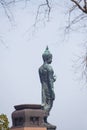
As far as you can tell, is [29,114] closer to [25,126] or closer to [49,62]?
[25,126]

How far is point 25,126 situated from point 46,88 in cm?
485

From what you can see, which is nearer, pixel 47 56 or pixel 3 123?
pixel 3 123

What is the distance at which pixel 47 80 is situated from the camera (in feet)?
155

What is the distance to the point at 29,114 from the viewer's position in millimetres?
45438

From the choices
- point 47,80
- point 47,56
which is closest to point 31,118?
point 47,80

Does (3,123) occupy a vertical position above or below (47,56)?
below

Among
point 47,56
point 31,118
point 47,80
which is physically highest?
point 47,56

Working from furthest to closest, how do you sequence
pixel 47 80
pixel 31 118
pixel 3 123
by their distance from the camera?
pixel 47 80 → pixel 31 118 → pixel 3 123

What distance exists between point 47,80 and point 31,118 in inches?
177

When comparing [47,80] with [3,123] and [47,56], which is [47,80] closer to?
[47,56]

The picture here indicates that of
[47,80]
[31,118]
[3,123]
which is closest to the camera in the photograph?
[3,123]

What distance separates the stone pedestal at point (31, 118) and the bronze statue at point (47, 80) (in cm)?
97

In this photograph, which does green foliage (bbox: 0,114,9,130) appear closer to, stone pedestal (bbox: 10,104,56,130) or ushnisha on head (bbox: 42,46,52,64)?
stone pedestal (bbox: 10,104,56,130)

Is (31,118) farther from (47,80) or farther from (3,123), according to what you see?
(3,123)
